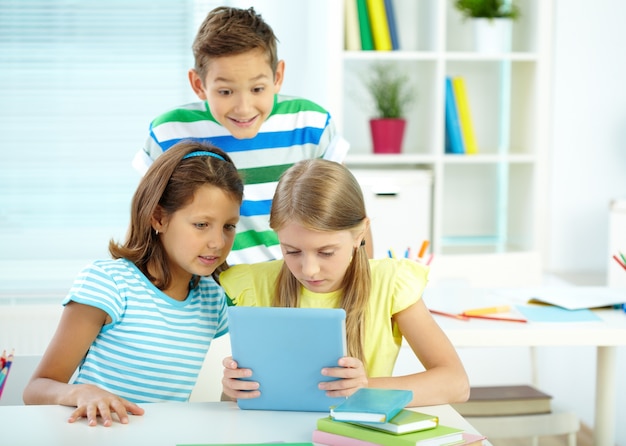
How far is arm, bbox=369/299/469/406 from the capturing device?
4.73 feet

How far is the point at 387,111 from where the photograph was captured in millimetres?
4070

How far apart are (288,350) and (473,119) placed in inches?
128

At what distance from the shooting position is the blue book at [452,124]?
4012 millimetres

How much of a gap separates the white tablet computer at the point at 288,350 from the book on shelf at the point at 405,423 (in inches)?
5.3

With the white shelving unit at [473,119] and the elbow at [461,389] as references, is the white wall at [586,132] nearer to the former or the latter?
the white shelving unit at [473,119]

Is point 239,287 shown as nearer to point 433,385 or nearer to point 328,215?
point 328,215

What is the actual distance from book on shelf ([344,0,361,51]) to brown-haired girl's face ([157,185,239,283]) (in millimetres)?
2399

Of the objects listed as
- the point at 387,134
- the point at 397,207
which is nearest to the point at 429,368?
the point at 397,207

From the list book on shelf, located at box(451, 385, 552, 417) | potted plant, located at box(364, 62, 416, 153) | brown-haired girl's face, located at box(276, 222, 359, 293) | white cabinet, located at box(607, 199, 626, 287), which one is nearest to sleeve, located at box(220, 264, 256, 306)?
brown-haired girl's face, located at box(276, 222, 359, 293)

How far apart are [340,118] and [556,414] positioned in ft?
6.28

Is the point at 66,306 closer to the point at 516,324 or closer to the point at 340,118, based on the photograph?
the point at 516,324

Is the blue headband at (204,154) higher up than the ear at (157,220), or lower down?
higher up

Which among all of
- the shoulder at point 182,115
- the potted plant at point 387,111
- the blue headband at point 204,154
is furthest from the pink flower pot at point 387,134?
the blue headband at point 204,154

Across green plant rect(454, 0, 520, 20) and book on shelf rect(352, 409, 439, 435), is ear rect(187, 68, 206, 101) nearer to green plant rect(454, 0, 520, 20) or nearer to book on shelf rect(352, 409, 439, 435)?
book on shelf rect(352, 409, 439, 435)
